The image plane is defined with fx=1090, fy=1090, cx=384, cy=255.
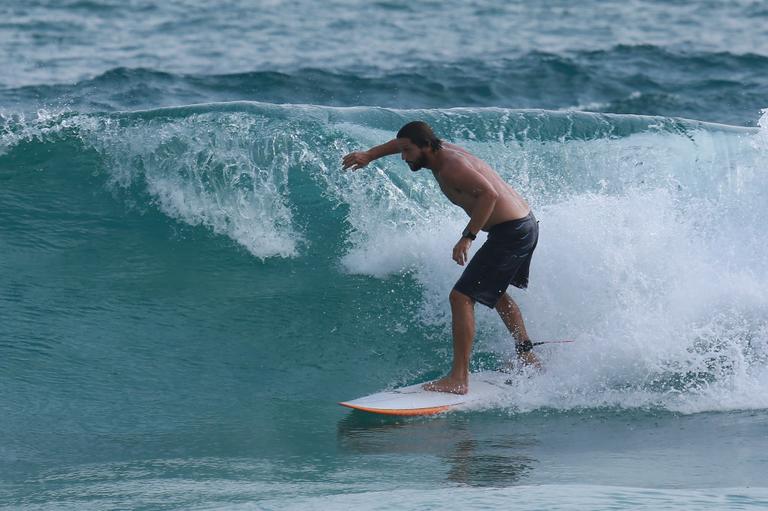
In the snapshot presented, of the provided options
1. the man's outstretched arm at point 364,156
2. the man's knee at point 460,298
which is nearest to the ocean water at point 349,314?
the man's knee at point 460,298

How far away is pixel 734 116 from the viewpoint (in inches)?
608

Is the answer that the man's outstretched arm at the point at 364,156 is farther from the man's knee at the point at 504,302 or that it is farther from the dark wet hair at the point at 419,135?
the man's knee at the point at 504,302

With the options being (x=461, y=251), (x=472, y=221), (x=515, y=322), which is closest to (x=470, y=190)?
(x=472, y=221)

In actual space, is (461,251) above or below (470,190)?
below

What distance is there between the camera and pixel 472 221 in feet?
20.3

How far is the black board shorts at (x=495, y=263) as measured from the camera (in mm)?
6438

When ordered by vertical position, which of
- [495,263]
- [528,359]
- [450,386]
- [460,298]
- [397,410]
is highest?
[495,263]

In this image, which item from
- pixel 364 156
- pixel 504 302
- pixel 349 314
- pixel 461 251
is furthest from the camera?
pixel 349 314

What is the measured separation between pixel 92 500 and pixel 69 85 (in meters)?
11.4

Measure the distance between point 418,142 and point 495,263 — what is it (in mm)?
873

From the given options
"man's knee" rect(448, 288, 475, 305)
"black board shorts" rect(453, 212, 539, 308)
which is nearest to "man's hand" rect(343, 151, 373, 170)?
"black board shorts" rect(453, 212, 539, 308)

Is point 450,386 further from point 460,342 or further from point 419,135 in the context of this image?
point 419,135

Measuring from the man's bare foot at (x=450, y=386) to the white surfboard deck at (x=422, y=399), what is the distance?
0.09ft

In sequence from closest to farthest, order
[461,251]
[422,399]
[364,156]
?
[461,251] → [422,399] → [364,156]
